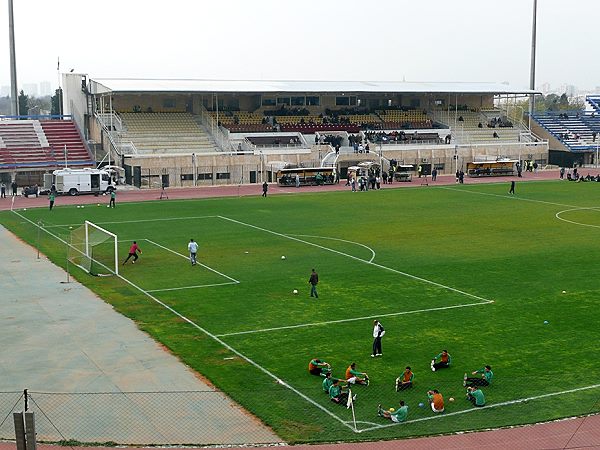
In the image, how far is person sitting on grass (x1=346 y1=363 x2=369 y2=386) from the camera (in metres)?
21.8

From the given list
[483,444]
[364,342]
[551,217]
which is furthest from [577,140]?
[483,444]

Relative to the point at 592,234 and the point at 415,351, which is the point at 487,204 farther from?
the point at 415,351

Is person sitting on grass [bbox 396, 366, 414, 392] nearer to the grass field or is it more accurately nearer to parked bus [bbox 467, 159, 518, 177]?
the grass field

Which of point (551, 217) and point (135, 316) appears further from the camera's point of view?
point (551, 217)

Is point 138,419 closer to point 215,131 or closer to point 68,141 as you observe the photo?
point 68,141

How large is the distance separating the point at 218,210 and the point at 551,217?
76.2 ft

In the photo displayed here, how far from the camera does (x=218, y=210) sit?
61094 mm

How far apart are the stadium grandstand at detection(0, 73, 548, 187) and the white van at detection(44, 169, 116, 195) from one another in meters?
5.80

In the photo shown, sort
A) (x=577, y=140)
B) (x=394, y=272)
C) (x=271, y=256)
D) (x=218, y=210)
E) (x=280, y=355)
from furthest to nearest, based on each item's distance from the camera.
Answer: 1. (x=577, y=140)
2. (x=218, y=210)
3. (x=271, y=256)
4. (x=394, y=272)
5. (x=280, y=355)

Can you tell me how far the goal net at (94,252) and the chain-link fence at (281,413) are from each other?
16.8m

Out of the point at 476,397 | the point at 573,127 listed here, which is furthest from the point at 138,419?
the point at 573,127

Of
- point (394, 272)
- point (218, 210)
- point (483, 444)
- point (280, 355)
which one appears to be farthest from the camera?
point (218, 210)

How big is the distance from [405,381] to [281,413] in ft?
11.8

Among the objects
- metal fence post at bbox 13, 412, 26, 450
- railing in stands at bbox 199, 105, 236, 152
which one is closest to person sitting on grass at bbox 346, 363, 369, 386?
metal fence post at bbox 13, 412, 26, 450
